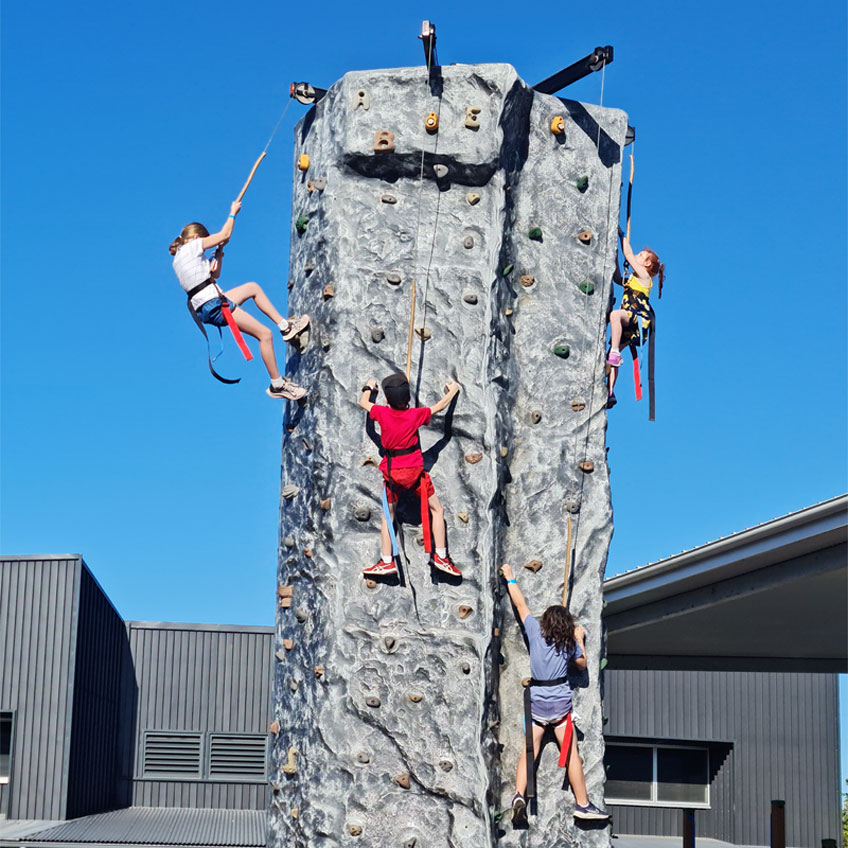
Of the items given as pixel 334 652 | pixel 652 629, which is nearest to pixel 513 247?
pixel 334 652

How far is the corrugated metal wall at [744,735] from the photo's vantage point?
2298 cm

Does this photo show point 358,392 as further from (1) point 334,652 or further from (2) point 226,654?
(2) point 226,654

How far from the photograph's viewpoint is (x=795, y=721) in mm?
23281

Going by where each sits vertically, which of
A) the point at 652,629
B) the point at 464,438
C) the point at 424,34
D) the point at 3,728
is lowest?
the point at 3,728

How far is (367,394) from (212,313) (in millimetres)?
1282

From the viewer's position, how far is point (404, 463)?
9336 mm

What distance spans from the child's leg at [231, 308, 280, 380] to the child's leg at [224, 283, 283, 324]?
0.36ft

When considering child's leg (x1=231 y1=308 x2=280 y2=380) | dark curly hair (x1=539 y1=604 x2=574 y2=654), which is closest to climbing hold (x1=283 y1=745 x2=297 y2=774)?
dark curly hair (x1=539 y1=604 x2=574 y2=654)

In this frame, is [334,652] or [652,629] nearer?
[334,652]

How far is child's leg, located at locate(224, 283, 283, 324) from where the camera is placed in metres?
10.0

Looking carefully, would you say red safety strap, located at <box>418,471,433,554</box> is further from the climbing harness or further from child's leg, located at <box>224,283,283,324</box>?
child's leg, located at <box>224,283,283,324</box>

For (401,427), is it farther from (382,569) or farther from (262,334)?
(262,334)

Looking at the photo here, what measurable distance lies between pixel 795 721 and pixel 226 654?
9.68 meters

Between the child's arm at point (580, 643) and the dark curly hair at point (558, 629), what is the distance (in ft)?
0.37
